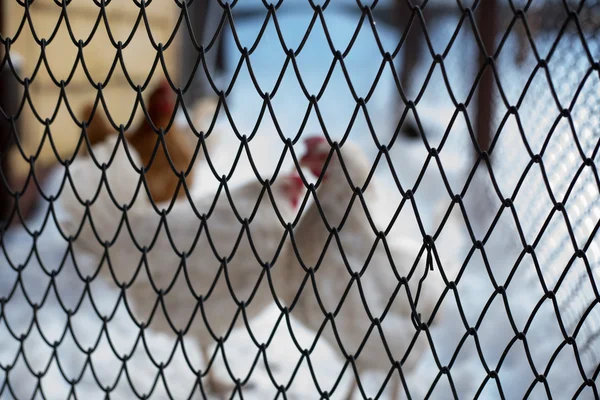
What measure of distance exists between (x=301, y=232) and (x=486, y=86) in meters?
1.14

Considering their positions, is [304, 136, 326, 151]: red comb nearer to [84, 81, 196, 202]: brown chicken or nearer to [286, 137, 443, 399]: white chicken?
[286, 137, 443, 399]: white chicken

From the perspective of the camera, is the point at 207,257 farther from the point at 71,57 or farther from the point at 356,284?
the point at 71,57

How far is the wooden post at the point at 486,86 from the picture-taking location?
1886mm

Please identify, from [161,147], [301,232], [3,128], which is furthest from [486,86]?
[3,128]

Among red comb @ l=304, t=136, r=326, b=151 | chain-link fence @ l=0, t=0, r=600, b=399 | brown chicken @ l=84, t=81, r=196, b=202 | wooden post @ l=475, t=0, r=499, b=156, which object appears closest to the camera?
chain-link fence @ l=0, t=0, r=600, b=399

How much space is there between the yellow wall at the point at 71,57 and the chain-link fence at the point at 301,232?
0.01 meters

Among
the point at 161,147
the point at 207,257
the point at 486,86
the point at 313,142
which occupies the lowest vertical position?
the point at 207,257

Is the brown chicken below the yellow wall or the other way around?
below

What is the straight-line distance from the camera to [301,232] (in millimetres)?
1052

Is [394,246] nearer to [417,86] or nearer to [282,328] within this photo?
[282,328]

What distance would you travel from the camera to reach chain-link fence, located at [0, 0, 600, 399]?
2.01 ft

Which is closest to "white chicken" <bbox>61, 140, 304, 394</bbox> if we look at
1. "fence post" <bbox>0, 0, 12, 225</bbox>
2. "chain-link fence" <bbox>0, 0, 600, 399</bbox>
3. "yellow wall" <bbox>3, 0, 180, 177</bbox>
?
"chain-link fence" <bbox>0, 0, 600, 399</bbox>

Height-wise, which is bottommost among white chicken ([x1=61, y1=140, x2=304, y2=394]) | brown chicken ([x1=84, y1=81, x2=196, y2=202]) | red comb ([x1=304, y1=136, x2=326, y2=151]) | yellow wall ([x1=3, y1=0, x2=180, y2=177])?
white chicken ([x1=61, y1=140, x2=304, y2=394])

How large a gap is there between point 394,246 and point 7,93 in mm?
1187
